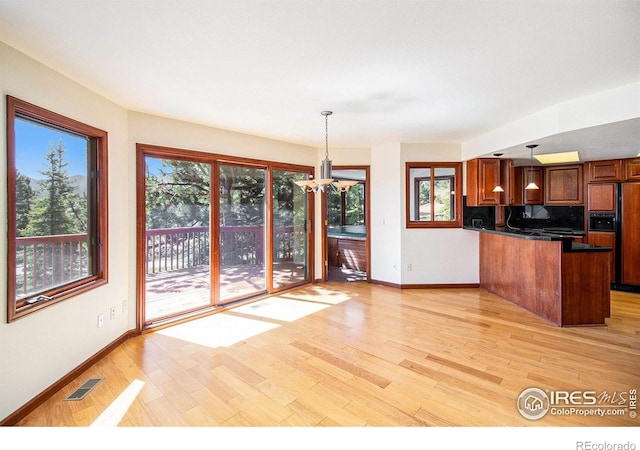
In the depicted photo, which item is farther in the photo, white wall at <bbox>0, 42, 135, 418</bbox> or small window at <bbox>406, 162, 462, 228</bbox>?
small window at <bbox>406, 162, 462, 228</bbox>

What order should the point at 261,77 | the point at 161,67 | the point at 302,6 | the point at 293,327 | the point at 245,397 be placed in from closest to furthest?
the point at 302,6, the point at 245,397, the point at 161,67, the point at 261,77, the point at 293,327

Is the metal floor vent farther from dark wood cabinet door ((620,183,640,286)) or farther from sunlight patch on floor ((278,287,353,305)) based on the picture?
dark wood cabinet door ((620,183,640,286))

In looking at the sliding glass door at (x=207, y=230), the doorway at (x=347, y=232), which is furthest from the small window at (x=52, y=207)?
the doorway at (x=347, y=232)

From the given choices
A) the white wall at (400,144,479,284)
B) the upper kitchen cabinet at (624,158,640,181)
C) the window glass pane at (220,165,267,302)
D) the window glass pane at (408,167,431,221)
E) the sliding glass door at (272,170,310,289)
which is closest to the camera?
the window glass pane at (220,165,267,302)

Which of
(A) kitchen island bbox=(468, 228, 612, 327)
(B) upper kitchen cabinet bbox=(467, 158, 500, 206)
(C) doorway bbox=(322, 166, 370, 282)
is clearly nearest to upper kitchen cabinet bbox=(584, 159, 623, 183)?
(B) upper kitchen cabinet bbox=(467, 158, 500, 206)

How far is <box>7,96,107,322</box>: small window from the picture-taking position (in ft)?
6.63

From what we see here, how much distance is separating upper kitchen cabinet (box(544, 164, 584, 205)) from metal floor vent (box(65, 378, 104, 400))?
671 cm

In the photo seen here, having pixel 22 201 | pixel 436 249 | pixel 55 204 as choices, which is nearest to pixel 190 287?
pixel 55 204

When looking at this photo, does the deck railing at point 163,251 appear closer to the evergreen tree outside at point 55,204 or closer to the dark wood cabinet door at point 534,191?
the evergreen tree outside at point 55,204

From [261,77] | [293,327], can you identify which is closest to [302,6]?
[261,77]

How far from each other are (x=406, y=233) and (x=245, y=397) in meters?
3.60

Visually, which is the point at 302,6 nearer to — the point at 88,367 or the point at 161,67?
the point at 161,67

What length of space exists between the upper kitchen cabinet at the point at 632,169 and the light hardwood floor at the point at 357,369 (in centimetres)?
210

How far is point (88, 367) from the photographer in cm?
257
